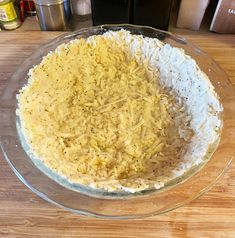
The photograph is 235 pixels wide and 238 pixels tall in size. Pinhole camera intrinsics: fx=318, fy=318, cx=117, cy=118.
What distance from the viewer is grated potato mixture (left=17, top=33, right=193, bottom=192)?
59 centimetres

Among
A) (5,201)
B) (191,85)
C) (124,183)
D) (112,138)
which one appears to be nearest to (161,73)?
(191,85)

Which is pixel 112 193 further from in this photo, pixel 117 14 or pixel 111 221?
pixel 117 14

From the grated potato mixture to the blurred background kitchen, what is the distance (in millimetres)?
103

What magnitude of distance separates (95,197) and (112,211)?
0.04 meters

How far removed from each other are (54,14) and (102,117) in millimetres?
376

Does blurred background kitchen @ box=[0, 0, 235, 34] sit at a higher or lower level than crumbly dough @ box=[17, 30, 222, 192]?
higher

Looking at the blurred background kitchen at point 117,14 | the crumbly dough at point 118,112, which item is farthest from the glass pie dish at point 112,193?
the blurred background kitchen at point 117,14

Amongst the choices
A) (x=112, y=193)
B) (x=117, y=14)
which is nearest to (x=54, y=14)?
(x=117, y=14)

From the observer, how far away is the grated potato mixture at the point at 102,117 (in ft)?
1.95

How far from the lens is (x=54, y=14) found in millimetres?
895

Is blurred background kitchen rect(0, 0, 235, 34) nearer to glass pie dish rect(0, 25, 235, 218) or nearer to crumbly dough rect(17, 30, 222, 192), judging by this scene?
crumbly dough rect(17, 30, 222, 192)

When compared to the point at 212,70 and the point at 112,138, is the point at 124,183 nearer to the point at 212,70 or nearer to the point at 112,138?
the point at 112,138

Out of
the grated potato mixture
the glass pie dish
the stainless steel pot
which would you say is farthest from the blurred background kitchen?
the glass pie dish

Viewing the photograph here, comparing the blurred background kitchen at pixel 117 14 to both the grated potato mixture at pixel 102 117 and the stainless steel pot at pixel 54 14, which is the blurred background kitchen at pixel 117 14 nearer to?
the stainless steel pot at pixel 54 14
